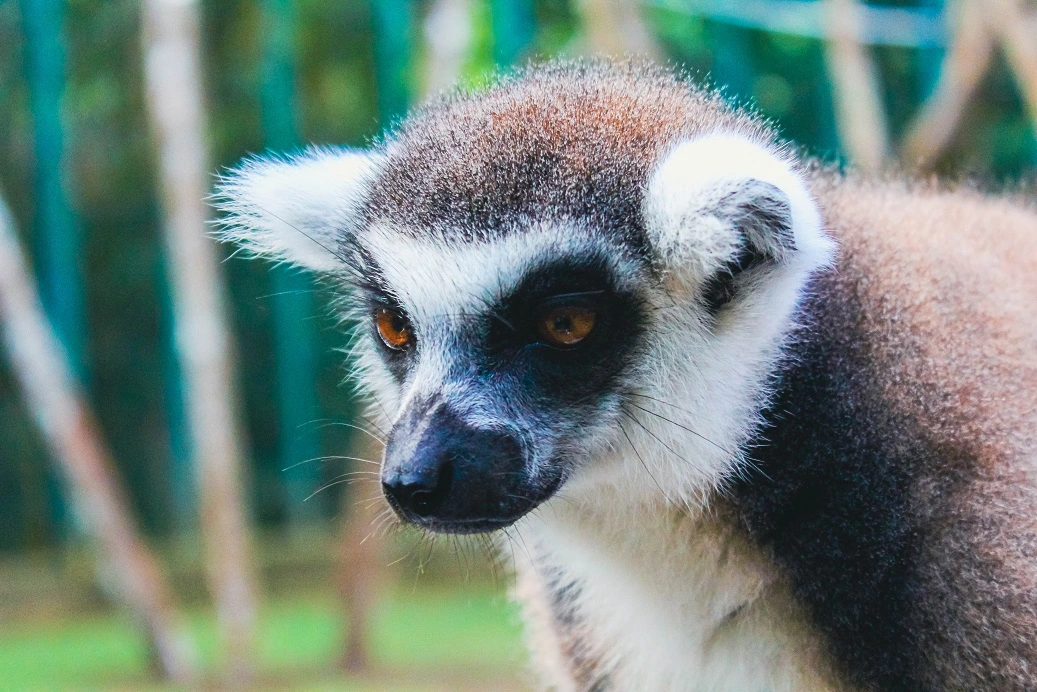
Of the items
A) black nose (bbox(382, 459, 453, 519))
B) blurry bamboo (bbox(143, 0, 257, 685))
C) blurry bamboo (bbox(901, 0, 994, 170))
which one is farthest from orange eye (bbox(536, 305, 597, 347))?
blurry bamboo (bbox(143, 0, 257, 685))

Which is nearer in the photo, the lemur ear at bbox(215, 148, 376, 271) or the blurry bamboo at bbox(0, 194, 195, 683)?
the lemur ear at bbox(215, 148, 376, 271)

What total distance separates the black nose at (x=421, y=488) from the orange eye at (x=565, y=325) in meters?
0.37

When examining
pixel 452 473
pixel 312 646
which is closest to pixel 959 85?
pixel 452 473

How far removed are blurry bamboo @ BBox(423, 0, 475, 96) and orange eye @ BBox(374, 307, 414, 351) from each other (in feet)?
12.2

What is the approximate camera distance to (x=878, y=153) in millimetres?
5738

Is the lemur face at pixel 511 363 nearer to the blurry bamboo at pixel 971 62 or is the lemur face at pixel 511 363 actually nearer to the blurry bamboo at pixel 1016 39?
the blurry bamboo at pixel 971 62

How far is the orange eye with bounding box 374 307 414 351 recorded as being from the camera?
2.67 m

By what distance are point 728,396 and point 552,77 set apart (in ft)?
3.29

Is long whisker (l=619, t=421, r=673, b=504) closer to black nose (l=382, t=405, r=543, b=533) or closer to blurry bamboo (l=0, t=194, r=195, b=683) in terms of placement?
black nose (l=382, t=405, r=543, b=533)

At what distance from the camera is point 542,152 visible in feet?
8.39

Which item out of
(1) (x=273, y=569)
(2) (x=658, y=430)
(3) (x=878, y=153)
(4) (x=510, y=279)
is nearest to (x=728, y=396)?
(2) (x=658, y=430)

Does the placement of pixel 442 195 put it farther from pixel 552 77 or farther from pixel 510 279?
pixel 552 77

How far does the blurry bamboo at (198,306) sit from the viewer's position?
239 inches

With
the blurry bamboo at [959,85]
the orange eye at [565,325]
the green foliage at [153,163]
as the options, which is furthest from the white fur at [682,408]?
the green foliage at [153,163]
